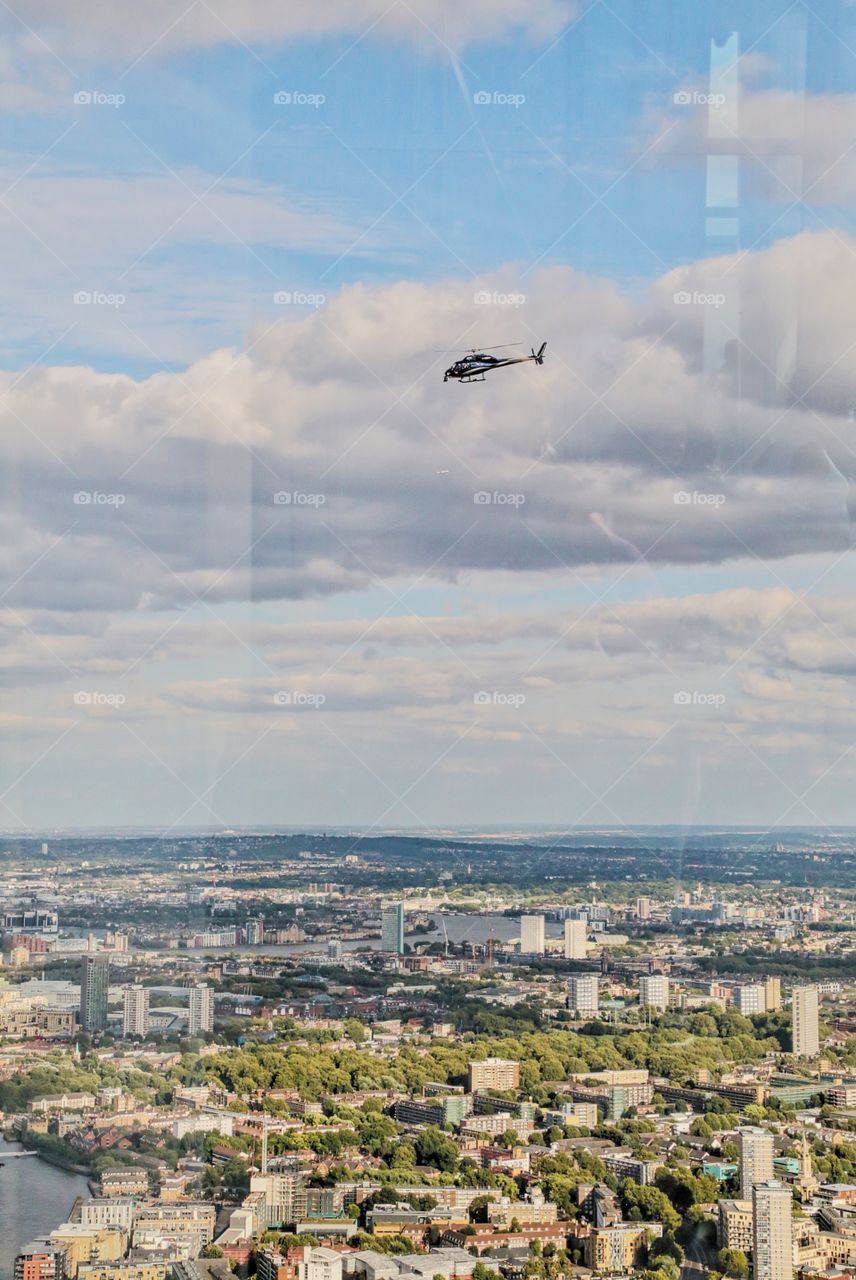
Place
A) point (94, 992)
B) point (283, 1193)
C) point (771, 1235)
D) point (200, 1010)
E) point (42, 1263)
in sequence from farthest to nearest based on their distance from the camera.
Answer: point (200, 1010) → point (94, 992) → point (283, 1193) → point (771, 1235) → point (42, 1263)

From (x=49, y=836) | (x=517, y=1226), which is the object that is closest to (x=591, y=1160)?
(x=517, y=1226)

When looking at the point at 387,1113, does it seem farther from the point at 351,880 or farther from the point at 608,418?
the point at 608,418

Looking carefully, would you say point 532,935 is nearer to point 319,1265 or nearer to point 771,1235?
point 771,1235

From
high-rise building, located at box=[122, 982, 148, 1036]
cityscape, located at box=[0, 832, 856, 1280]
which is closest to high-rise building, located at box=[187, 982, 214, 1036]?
cityscape, located at box=[0, 832, 856, 1280]

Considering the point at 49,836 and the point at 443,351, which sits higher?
the point at 443,351

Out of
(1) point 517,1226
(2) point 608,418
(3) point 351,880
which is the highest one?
(2) point 608,418

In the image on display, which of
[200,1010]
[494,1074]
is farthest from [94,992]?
[494,1074]

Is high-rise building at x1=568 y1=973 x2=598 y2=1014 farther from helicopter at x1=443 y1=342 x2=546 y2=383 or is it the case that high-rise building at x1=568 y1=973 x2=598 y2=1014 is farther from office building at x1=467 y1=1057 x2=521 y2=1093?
helicopter at x1=443 y1=342 x2=546 y2=383

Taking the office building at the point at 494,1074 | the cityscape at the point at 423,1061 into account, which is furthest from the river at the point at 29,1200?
the office building at the point at 494,1074
